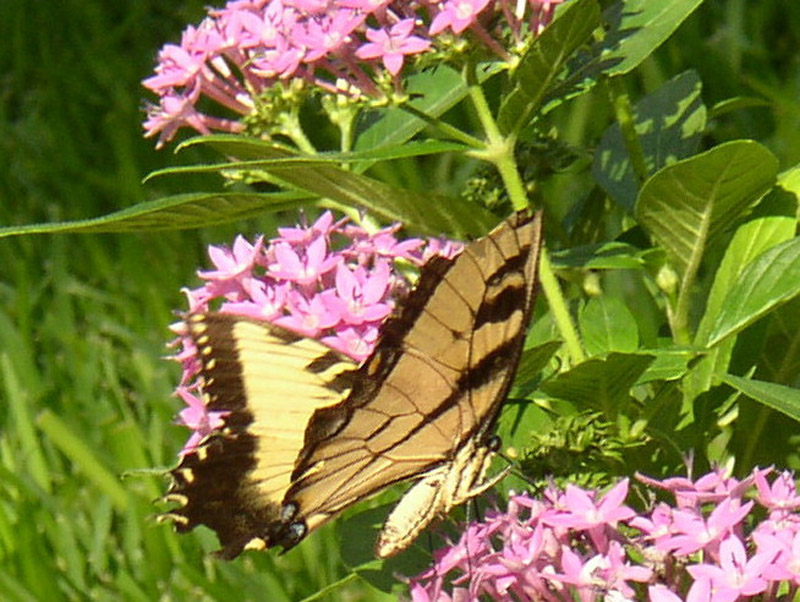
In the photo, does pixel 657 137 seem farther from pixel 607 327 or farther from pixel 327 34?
pixel 327 34

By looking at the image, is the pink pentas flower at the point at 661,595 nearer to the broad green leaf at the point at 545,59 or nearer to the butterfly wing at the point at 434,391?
the butterfly wing at the point at 434,391

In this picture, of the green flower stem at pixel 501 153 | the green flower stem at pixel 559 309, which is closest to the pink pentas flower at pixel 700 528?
the green flower stem at pixel 559 309

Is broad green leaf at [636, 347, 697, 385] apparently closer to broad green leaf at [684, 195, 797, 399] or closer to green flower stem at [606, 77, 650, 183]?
broad green leaf at [684, 195, 797, 399]

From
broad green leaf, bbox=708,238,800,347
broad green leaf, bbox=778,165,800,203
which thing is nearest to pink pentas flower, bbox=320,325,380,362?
broad green leaf, bbox=708,238,800,347

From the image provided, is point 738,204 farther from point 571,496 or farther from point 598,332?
point 571,496

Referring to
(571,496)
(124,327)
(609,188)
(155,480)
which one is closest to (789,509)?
(571,496)

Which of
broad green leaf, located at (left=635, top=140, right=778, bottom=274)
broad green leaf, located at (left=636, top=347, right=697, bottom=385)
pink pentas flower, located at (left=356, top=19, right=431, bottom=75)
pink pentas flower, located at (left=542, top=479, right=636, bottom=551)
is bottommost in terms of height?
pink pentas flower, located at (left=542, top=479, right=636, bottom=551)

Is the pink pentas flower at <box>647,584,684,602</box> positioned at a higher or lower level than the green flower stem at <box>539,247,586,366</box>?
lower
